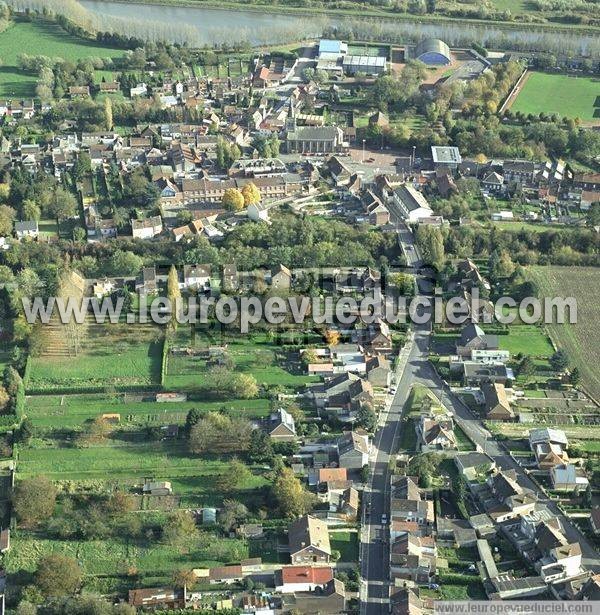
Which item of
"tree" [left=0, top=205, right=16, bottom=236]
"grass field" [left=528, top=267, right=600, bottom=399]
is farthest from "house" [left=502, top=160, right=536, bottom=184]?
"tree" [left=0, top=205, right=16, bottom=236]

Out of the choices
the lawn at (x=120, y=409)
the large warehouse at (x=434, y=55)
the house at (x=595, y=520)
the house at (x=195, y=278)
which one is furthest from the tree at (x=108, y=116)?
the house at (x=595, y=520)

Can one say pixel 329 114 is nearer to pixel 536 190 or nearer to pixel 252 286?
pixel 536 190

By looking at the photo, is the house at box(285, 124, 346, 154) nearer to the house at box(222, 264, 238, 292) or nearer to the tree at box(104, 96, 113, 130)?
the tree at box(104, 96, 113, 130)

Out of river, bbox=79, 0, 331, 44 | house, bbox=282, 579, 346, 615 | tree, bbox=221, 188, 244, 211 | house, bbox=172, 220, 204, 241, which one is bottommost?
house, bbox=282, 579, 346, 615

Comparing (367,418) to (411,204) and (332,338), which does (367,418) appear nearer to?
(332,338)

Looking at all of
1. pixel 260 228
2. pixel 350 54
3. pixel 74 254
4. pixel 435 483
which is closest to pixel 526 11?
pixel 350 54

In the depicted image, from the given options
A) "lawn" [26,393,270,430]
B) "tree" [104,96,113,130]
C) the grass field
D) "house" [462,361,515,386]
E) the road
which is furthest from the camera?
"tree" [104,96,113,130]

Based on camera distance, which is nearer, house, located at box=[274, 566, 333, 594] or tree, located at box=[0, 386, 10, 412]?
house, located at box=[274, 566, 333, 594]

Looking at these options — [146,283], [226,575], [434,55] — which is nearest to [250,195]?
[146,283]

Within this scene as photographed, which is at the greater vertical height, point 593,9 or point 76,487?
point 593,9
